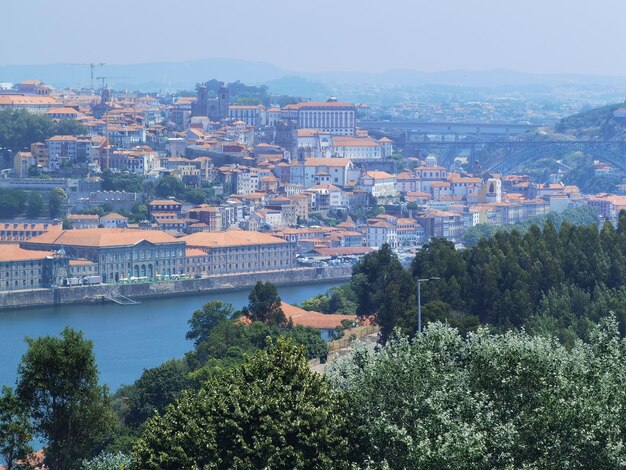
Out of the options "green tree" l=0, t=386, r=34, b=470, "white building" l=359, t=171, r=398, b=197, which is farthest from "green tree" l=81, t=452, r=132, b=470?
"white building" l=359, t=171, r=398, b=197

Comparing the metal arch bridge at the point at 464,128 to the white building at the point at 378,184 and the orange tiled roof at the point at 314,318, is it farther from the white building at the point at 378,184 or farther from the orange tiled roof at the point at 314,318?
the orange tiled roof at the point at 314,318

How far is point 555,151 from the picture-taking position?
5603 centimetres

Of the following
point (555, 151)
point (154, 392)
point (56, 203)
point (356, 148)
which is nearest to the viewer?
point (154, 392)

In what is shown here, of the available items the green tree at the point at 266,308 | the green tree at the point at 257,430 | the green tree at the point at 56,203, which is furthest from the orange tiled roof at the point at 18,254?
the green tree at the point at 257,430

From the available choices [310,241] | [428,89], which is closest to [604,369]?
[310,241]

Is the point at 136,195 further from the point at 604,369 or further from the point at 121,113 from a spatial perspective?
the point at 604,369

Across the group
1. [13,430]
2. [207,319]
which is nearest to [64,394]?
[13,430]

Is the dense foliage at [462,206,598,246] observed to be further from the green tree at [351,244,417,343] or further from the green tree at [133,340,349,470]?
the green tree at [133,340,349,470]

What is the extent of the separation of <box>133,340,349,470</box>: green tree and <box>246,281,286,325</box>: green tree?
34.8ft

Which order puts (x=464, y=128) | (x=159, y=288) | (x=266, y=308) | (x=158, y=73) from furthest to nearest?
1. (x=158, y=73)
2. (x=464, y=128)
3. (x=159, y=288)
4. (x=266, y=308)

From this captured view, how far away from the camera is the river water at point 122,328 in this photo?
21047mm

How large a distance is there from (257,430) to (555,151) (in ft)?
158

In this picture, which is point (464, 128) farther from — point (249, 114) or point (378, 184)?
point (378, 184)

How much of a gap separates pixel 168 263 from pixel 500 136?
3337cm
